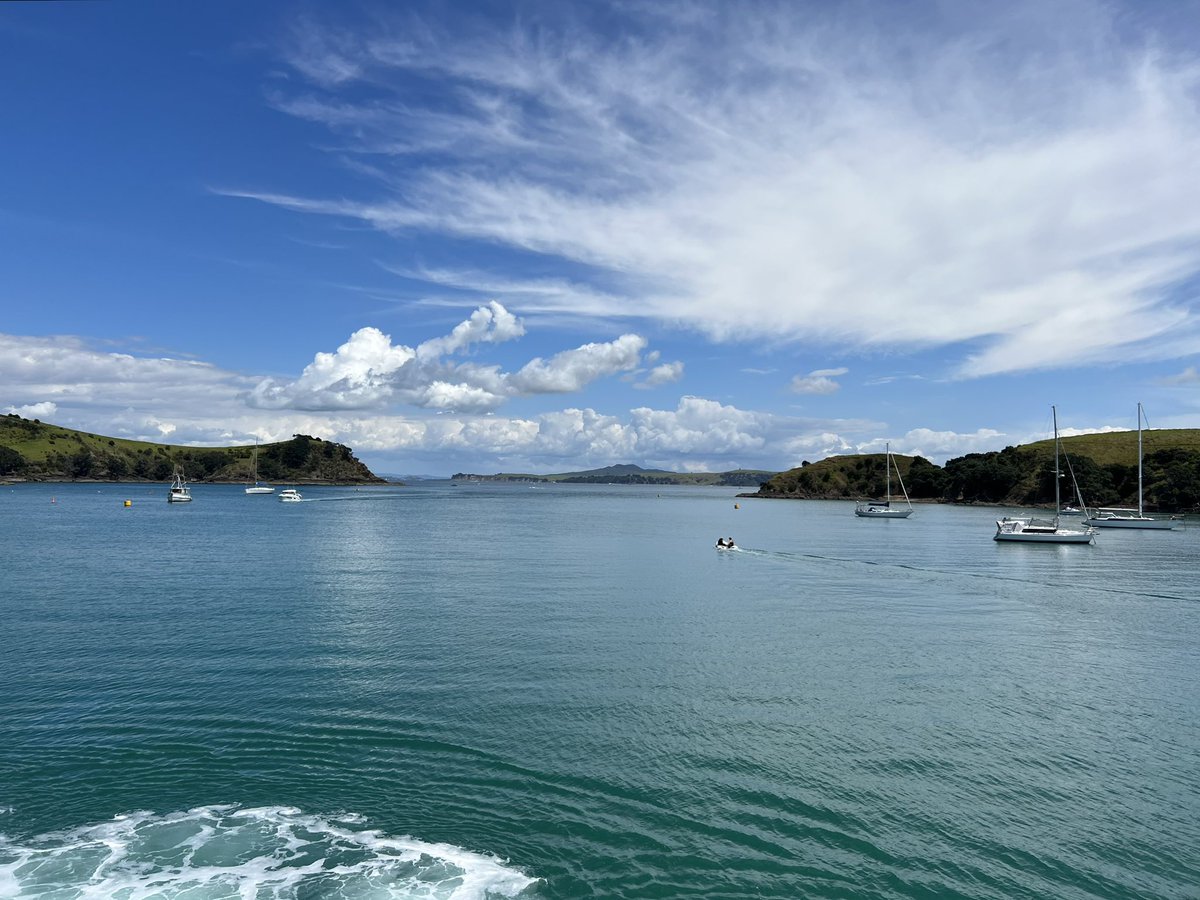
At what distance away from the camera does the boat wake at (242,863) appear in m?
15.5

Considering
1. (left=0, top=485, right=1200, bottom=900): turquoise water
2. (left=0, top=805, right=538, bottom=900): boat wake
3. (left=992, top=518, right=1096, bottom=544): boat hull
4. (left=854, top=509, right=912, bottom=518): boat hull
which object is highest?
(left=854, top=509, right=912, bottom=518): boat hull

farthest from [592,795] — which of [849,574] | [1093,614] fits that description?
[849,574]

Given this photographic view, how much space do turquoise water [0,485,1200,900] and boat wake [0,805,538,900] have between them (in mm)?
76

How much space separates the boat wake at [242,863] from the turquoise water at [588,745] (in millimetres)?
76

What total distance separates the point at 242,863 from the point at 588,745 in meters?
10.3

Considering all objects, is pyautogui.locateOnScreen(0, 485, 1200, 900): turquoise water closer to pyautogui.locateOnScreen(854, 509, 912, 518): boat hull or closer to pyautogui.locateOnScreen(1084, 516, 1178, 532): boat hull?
pyautogui.locateOnScreen(1084, 516, 1178, 532): boat hull

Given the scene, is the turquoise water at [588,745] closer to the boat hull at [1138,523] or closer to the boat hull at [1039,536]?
the boat hull at [1039,536]

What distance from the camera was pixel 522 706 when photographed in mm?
27016

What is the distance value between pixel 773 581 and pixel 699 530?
2650 inches

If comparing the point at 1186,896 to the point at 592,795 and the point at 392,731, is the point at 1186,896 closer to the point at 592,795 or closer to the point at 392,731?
the point at 592,795

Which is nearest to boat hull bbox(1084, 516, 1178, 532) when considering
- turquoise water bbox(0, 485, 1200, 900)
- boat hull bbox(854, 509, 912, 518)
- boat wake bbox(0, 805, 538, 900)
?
boat hull bbox(854, 509, 912, 518)

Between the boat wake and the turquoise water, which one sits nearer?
the boat wake

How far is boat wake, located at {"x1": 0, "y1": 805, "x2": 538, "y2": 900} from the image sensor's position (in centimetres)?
1553

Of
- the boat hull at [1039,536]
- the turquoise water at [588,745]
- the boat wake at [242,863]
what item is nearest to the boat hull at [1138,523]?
Answer: the boat hull at [1039,536]
